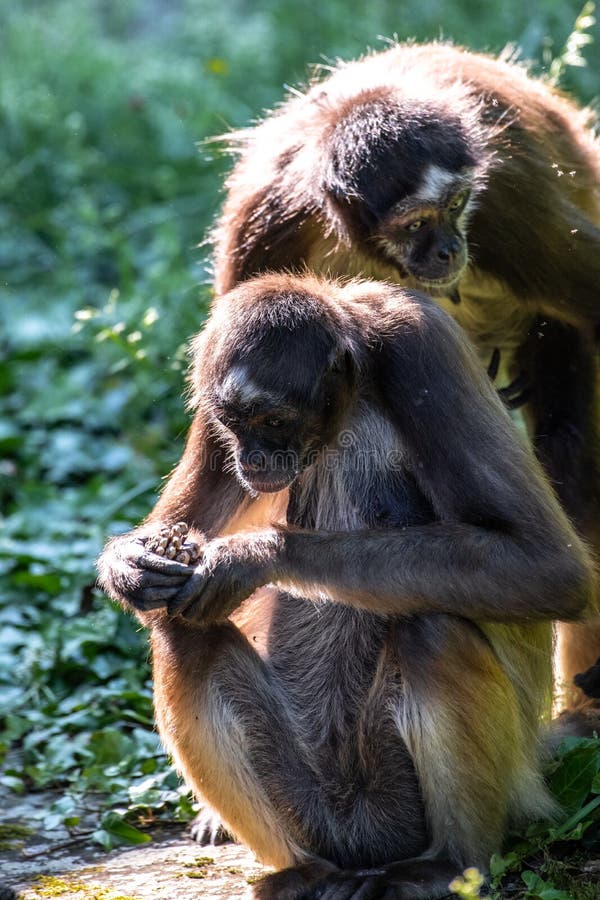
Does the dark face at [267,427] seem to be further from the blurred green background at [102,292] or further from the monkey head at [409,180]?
the blurred green background at [102,292]

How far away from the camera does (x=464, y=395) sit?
5086mm

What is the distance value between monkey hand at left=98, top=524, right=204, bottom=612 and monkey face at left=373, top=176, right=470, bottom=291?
185 centimetres

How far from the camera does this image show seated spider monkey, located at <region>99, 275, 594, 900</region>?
16.2 feet

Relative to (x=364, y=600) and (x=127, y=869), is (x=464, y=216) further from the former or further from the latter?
(x=127, y=869)

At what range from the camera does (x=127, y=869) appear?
5656 mm

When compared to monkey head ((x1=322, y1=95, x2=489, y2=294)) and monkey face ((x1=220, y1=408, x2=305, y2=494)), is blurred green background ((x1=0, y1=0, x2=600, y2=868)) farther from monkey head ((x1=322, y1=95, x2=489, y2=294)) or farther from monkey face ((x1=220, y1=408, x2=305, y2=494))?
monkey face ((x1=220, y1=408, x2=305, y2=494))

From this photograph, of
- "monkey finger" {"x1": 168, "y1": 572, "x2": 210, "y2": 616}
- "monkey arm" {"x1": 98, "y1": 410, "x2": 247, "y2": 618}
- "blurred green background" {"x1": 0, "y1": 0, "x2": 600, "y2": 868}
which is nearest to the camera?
"monkey finger" {"x1": 168, "y1": 572, "x2": 210, "y2": 616}

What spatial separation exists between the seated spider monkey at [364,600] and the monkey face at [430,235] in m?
0.89

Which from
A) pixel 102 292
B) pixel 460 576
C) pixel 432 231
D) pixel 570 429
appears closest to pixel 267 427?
pixel 460 576

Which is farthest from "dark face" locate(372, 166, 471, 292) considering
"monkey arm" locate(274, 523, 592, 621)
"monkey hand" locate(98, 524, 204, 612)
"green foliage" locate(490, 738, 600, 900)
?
"green foliage" locate(490, 738, 600, 900)

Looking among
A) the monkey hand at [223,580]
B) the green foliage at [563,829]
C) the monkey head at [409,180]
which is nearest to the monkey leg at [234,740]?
the monkey hand at [223,580]

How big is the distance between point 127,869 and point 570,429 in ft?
10.1

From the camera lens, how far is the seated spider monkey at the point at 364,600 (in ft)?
16.2

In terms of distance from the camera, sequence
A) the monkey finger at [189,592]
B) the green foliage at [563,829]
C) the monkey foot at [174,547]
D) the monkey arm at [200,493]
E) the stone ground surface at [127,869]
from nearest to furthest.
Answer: the green foliage at [563,829]
the monkey finger at [189,592]
the monkey foot at [174,547]
the stone ground surface at [127,869]
the monkey arm at [200,493]
